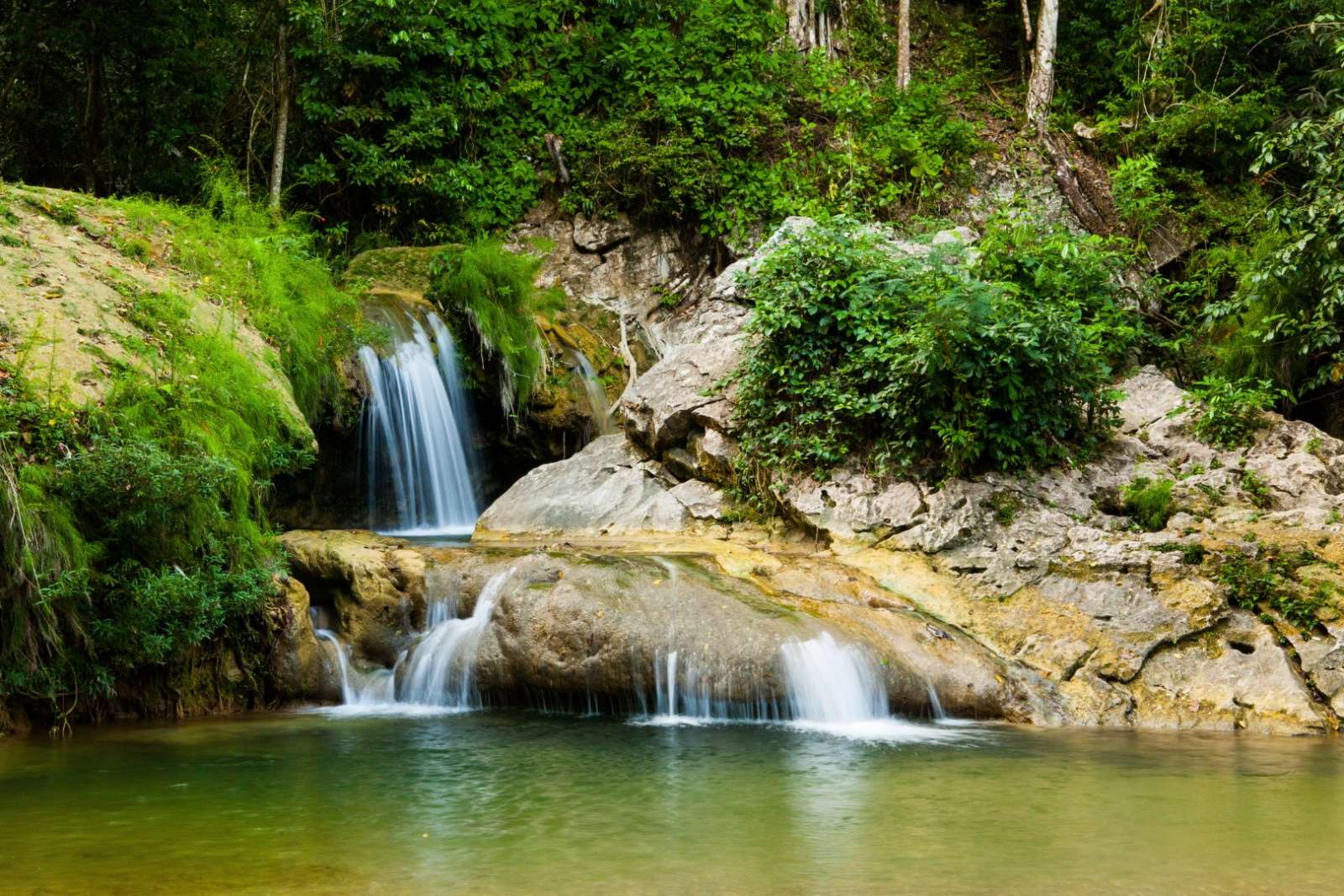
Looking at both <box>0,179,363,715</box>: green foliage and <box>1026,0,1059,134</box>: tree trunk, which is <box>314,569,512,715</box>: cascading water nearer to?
<box>0,179,363,715</box>: green foliage

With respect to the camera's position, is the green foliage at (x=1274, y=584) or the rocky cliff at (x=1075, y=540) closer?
the rocky cliff at (x=1075, y=540)

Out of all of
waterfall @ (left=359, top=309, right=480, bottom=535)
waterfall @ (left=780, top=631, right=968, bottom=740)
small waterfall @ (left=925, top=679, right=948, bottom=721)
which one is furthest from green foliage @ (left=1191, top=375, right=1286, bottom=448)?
waterfall @ (left=359, top=309, right=480, bottom=535)

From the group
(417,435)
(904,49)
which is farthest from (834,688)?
(904,49)

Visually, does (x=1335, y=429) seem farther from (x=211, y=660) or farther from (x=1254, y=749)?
(x=211, y=660)

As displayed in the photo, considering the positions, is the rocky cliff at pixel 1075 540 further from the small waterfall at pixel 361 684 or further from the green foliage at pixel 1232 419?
the small waterfall at pixel 361 684

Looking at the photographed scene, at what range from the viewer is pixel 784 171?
653 inches

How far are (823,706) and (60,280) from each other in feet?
22.0

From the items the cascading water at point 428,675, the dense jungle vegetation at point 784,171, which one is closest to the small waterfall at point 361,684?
the cascading water at point 428,675

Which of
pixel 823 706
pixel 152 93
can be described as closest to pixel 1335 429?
pixel 823 706

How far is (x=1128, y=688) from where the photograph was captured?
25.1 feet

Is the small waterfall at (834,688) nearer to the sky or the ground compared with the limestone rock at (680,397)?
nearer to the ground

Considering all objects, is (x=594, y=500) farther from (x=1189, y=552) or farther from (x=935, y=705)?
(x=1189, y=552)

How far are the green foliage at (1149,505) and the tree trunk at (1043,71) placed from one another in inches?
374

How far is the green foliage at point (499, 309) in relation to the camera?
12.9m
